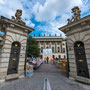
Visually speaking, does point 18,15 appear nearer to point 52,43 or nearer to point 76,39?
point 76,39

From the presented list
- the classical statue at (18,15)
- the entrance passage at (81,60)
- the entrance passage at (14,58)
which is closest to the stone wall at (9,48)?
the entrance passage at (14,58)

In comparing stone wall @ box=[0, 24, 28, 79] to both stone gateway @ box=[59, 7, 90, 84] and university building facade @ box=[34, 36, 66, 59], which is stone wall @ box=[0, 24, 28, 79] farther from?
university building facade @ box=[34, 36, 66, 59]

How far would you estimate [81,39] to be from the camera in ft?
15.6

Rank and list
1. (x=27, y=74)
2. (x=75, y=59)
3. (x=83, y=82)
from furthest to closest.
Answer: (x=27, y=74) → (x=75, y=59) → (x=83, y=82)

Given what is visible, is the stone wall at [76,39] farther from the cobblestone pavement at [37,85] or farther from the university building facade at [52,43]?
the university building facade at [52,43]

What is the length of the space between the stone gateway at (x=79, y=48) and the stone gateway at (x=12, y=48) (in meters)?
4.59

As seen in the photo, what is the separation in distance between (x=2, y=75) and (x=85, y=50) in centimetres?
686

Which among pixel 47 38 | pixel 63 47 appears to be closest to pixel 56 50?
pixel 63 47

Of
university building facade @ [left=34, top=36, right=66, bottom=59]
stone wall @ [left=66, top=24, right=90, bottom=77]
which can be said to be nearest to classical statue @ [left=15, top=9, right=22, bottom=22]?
stone wall @ [left=66, top=24, right=90, bottom=77]

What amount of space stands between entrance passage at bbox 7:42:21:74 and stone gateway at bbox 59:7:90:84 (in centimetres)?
503

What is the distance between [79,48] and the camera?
488cm

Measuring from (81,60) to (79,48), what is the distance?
102 cm

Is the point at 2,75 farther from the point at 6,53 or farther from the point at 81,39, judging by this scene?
the point at 81,39

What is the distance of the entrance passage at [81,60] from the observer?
4.41 metres
